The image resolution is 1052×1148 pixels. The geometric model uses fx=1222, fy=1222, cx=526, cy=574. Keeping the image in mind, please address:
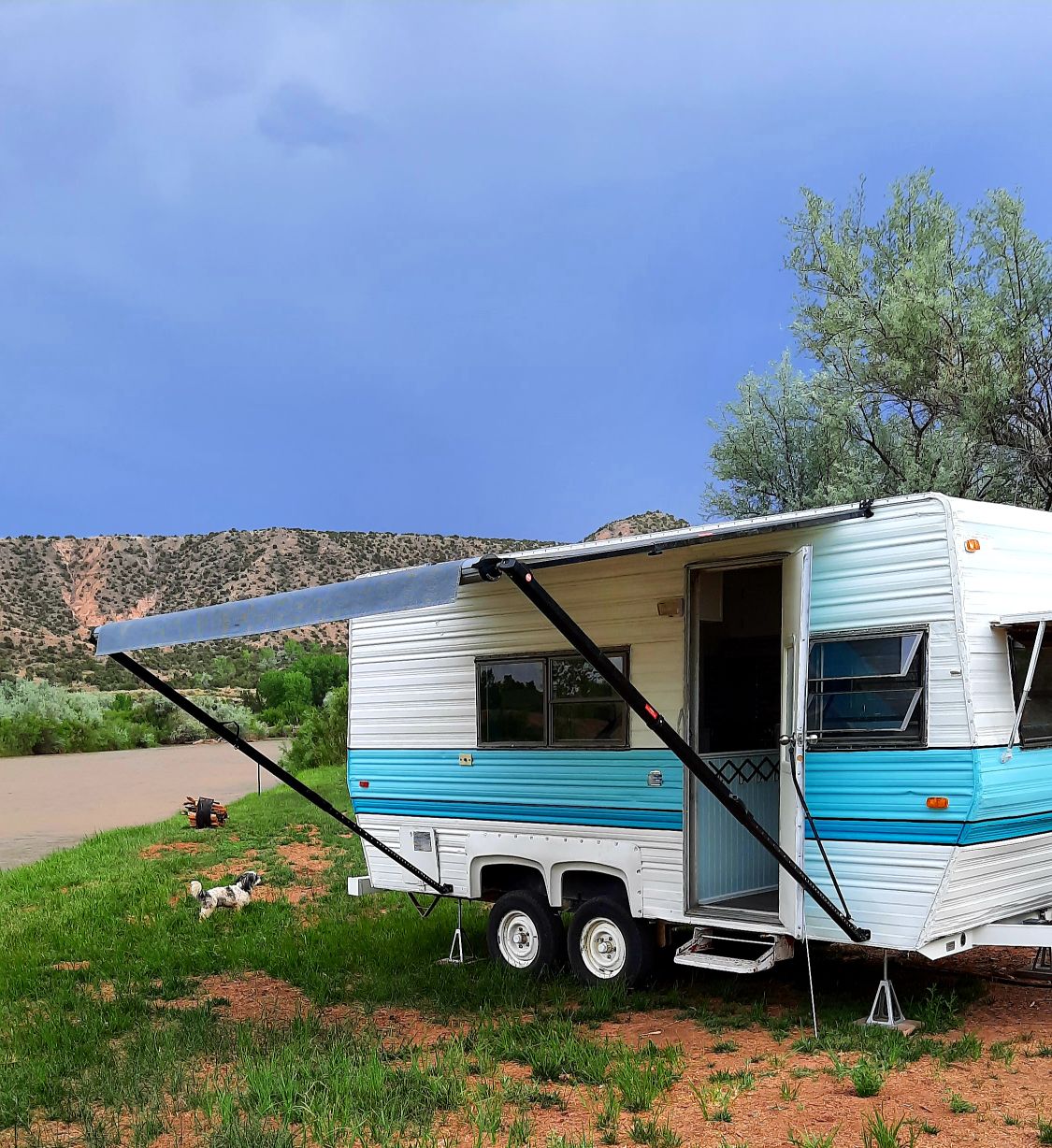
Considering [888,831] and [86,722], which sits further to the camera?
[86,722]

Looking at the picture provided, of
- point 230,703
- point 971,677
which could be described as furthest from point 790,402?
point 230,703

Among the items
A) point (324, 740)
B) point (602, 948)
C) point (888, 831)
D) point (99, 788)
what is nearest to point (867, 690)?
point (888, 831)

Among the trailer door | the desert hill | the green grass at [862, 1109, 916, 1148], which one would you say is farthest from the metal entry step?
the desert hill

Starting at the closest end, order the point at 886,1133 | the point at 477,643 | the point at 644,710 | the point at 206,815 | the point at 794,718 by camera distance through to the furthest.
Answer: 1. the point at 886,1133
2. the point at 644,710
3. the point at 794,718
4. the point at 477,643
5. the point at 206,815

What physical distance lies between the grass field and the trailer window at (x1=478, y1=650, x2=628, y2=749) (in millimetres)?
1652

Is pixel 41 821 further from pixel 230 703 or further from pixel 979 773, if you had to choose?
pixel 230 703

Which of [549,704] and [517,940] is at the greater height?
[549,704]

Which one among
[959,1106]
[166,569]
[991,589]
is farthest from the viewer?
[166,569]

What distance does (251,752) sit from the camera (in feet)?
28.5

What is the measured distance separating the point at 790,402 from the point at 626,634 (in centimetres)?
1140

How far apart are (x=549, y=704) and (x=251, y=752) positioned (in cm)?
215

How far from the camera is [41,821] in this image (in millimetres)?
23250

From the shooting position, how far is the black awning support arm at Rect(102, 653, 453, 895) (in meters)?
8.19

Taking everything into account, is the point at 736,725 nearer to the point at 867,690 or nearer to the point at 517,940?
the point at 867,690
